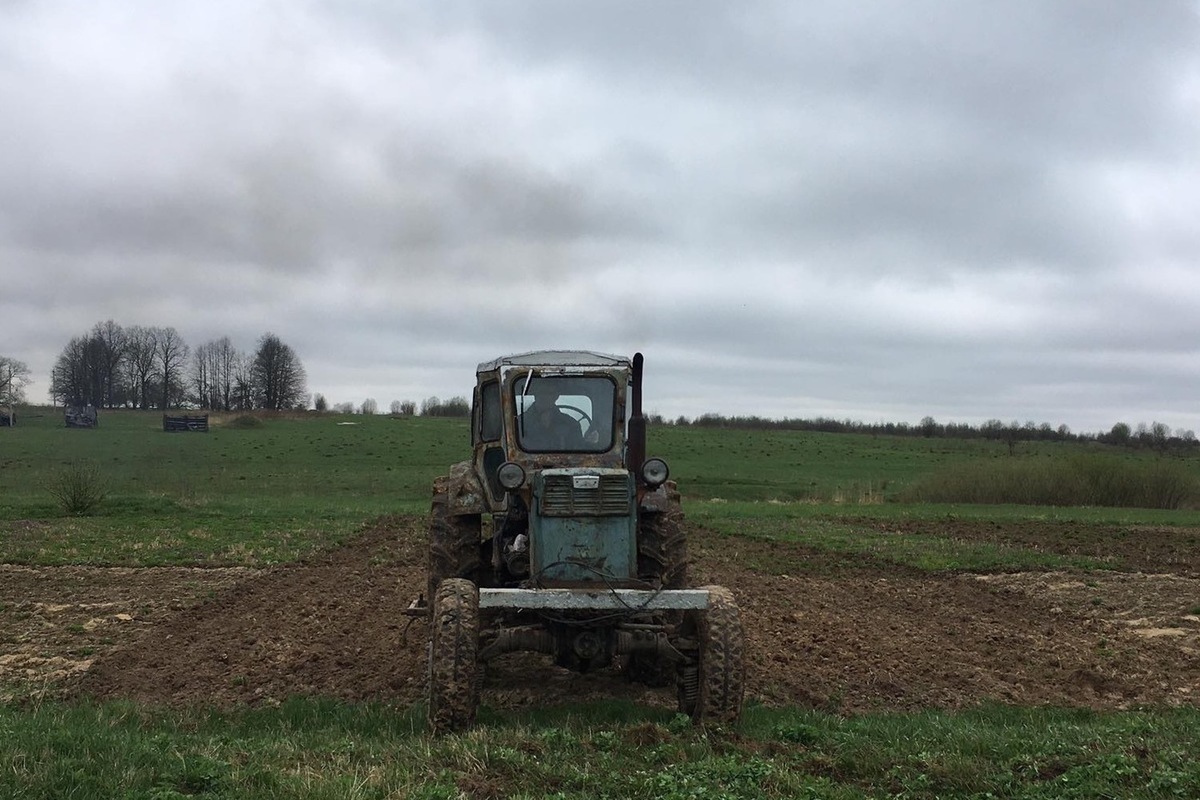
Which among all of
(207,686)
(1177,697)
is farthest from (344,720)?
(1177,697)

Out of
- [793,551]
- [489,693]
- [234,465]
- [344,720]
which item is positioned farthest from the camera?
[234,465]

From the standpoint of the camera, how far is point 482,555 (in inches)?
343

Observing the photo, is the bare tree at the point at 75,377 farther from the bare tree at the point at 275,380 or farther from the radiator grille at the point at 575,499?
the radiator grille at the point at 575,499

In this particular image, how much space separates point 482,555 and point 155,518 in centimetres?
1704

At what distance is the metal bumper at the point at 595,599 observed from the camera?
658 cm

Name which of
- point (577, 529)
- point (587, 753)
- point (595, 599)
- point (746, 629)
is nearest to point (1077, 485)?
point (746, 629)

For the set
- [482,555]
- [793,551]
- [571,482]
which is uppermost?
[571,482]

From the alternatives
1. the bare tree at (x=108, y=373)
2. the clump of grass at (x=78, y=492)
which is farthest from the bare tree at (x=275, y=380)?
the clump of grass at (x=78, y=492)

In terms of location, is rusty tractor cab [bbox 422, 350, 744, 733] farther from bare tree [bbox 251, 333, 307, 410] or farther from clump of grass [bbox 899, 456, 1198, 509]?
bare tree [bbox 251, 333, 307, 410]

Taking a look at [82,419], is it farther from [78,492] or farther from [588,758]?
[588,758]

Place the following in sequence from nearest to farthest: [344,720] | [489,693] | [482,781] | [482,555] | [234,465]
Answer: [482,781], [344,720], [489,693], [482,555], [234,465]

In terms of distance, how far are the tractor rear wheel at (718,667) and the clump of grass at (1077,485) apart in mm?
30013

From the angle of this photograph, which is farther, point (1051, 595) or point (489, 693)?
point (1051, 595)

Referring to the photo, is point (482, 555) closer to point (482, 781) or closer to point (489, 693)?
point (489, 693)
